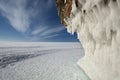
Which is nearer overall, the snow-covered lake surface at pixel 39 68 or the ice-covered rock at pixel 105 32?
the ice-covered rock at pixel 105 32

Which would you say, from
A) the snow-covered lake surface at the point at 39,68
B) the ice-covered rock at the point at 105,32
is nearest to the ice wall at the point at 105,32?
the ice-covered rock at the point at 105,32

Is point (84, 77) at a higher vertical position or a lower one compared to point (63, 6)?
lower

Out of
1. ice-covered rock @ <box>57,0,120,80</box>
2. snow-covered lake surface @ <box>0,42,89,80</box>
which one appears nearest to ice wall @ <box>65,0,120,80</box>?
ice-covered rock @ <box>57,0,120,80</box>

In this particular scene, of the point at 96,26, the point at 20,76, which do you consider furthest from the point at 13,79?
the point at 96,26

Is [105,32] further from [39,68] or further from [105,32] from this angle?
[39,68]

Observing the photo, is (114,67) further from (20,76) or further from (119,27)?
(20,76)

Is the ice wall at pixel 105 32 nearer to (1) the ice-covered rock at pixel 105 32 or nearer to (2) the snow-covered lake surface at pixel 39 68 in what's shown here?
(1) the ice-covered rock at pixel 105 32

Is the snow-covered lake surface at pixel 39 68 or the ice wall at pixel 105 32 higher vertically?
the ice wall at pixel 105 32

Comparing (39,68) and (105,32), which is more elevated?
(105,32)

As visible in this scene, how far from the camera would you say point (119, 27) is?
2025 millimetres

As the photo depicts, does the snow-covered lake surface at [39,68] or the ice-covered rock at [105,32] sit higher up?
the ice-covered rock at [105,32]

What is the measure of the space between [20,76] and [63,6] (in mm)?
2085

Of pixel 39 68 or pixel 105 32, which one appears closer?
pixel 105 32

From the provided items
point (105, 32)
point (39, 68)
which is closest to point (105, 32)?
point (105, 32)
